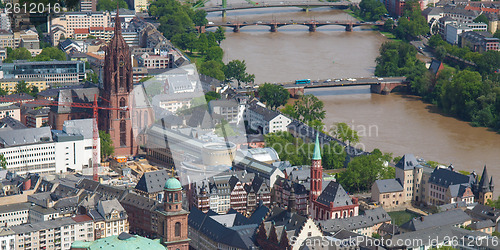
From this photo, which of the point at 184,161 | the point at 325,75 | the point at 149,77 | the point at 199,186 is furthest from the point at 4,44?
the point at 199,186

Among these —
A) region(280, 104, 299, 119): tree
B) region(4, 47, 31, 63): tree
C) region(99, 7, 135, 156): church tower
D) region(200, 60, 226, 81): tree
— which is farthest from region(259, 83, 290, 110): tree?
region(4, 47, 31, 63): tree

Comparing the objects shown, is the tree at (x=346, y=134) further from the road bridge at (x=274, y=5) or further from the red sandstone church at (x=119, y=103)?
the road bridge at (x=274, y=5)

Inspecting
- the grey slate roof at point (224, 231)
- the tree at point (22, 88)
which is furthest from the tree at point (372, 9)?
the grey slate roof at point (224, 231)

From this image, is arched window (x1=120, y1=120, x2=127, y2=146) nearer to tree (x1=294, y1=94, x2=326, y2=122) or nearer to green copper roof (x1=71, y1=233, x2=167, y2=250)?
tree (x1=294, y1=94, x2=326, y2=122)

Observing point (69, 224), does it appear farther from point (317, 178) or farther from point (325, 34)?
point (325, 34)

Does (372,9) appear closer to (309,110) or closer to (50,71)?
(309,110)
